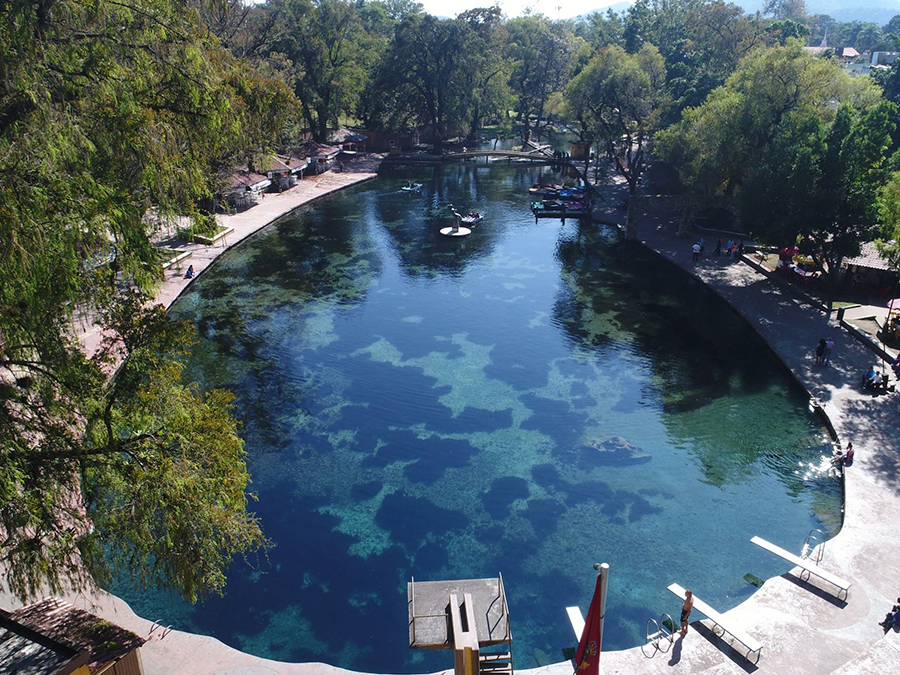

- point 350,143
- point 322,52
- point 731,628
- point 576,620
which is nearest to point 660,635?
point 731,628

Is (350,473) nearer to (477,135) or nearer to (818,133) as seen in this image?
(818,133)

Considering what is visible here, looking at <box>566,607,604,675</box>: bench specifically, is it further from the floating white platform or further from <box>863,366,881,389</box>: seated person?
the floating white platform

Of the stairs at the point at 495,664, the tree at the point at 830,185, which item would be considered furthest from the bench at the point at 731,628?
the tree at the point at 830,185

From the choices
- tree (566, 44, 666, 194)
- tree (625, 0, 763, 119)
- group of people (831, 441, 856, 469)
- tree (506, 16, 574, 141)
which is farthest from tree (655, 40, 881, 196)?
tree (506, 16, 574, 141)

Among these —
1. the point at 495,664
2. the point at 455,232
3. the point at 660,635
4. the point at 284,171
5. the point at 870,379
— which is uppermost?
the point at 284,171

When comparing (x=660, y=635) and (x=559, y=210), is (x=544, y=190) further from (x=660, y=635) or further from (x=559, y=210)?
(x=660, y=635)
